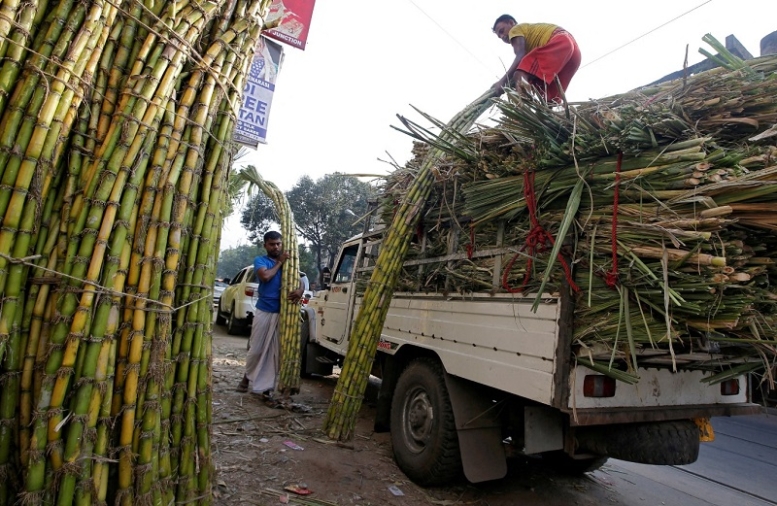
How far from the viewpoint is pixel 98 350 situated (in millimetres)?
1518

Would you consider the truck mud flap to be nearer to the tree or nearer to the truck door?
the truck door

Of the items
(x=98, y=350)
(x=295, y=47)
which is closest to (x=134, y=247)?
(x=98, y=350)

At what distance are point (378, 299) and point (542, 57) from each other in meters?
2.47

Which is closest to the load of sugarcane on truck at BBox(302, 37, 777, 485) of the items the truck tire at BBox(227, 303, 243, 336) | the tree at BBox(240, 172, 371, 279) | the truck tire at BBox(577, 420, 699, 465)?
the truck tire at BBox(577, 420, 699, 465)

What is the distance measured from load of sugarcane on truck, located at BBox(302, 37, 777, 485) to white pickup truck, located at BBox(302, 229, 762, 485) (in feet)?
0.04

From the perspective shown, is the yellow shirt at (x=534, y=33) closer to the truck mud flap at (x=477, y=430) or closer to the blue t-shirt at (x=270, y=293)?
the truck mud flap at (x=477, y=430)

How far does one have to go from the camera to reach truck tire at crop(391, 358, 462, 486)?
334cm

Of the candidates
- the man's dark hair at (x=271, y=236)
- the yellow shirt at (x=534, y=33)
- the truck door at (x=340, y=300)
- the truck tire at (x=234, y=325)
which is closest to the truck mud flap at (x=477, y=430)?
the truck door at (x=340, y=300)

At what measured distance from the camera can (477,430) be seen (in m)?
3.28

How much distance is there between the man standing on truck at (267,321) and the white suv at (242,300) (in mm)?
5639

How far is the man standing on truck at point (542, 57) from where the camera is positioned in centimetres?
383

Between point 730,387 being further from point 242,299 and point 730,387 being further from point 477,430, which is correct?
point 242,299

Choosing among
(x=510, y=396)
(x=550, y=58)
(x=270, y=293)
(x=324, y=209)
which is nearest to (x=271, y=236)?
(x=270, y=293)

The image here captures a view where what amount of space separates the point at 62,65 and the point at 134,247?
0.63m
